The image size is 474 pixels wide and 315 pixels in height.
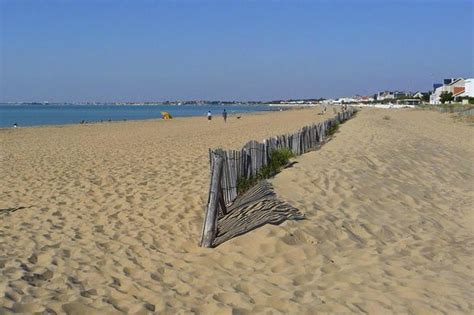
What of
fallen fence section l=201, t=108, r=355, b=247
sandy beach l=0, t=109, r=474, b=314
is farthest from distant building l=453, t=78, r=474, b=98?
fallen fence section l=201, t=108, r=355, b=247

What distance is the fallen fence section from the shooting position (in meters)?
6.43

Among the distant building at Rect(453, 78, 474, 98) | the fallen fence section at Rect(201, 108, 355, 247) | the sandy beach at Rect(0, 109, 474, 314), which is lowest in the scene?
the sandy beach at Rect(0, 109, 474, 314)

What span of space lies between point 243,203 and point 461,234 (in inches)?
118

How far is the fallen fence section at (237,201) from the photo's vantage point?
643 cm

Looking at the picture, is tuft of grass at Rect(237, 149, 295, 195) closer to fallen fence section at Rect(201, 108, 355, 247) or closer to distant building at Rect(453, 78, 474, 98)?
fallen fence section at Rect(201, 108, 355, 247)

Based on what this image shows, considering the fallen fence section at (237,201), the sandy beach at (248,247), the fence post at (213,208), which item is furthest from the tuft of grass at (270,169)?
the fence post at (213,208)

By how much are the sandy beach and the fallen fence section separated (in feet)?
0.83

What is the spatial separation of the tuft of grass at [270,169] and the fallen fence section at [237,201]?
0.07 m

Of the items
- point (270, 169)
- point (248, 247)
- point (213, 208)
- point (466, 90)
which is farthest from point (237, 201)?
point (466, 90)

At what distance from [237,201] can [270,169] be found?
1801 mm

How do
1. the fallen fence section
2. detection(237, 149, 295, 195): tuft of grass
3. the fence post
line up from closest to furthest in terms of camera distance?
the fence post < the fallen fence section < detection(237, 149, 295, 195): tuft of grass

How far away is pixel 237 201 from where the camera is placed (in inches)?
313

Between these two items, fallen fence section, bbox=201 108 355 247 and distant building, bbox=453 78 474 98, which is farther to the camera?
distant building, bbox=453 78 474 98

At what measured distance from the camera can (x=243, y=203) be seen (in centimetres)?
754
